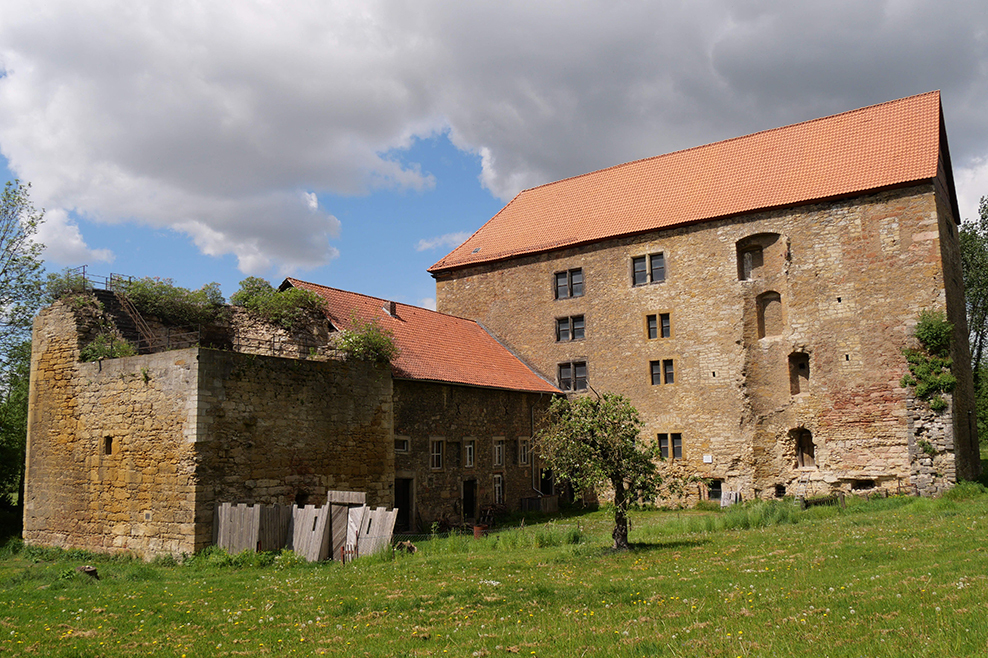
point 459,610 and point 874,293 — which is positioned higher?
point 874,293

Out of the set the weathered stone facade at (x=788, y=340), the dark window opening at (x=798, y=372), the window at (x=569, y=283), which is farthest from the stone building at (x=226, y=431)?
the dark window opening at (x=798, y=372)

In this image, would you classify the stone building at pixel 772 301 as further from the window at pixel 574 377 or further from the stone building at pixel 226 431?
the stone building at pixel 226 431

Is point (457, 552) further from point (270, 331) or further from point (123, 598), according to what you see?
point (270, 331)

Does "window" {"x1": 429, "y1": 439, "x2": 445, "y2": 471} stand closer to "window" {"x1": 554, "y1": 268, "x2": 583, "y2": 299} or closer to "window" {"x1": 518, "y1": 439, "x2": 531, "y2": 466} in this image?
"window" {"x1": 518, "y1": 439, "x2": 531, "y2": 466}

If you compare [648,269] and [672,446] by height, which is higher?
[648,269]

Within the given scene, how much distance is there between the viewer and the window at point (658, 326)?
2773 cm

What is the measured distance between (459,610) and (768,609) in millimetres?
3723

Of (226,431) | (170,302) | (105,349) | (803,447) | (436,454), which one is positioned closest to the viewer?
(226,431)

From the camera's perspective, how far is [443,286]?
33656mm

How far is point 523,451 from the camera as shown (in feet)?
88.3

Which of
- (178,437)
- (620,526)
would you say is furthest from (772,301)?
(178,437)

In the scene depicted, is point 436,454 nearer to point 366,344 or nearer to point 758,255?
point 366,344

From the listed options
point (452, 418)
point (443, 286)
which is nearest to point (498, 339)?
point (443, 286)

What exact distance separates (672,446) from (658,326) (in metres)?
4.57
